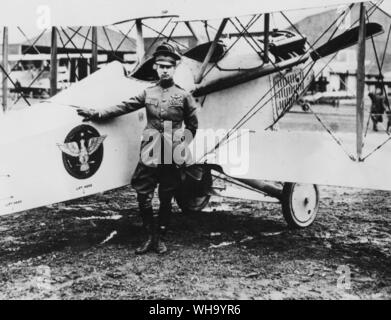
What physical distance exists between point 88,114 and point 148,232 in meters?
1.40

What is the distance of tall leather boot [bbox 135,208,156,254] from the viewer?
507 cm

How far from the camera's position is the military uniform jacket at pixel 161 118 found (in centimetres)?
484

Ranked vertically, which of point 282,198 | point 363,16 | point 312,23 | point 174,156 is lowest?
point 282,198

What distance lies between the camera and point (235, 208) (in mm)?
7395

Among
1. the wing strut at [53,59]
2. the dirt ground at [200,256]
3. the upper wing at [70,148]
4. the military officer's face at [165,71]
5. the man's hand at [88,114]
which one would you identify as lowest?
the dirt ground at [200,256]

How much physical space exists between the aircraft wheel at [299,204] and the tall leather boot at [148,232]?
187 centimetres

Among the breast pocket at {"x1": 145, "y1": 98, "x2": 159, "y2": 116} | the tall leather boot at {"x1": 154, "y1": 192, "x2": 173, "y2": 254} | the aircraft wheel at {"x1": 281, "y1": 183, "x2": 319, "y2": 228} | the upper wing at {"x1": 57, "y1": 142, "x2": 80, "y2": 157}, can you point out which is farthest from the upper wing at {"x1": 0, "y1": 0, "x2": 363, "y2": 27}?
the aircraft wheel at {"x1": 281, "y1": 183, "x2": 319, "y2": 228}

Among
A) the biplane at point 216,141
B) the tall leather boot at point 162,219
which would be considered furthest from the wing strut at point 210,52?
the tall leather boot at point 162,219

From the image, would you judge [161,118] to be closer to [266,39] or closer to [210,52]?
[210,52]

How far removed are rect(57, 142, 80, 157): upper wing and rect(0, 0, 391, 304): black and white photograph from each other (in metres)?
0.01

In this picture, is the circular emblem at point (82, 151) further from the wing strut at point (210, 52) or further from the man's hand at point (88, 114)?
the wing strut at point (210, 52)

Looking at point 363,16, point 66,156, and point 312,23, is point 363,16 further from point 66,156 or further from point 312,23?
point 312,23
